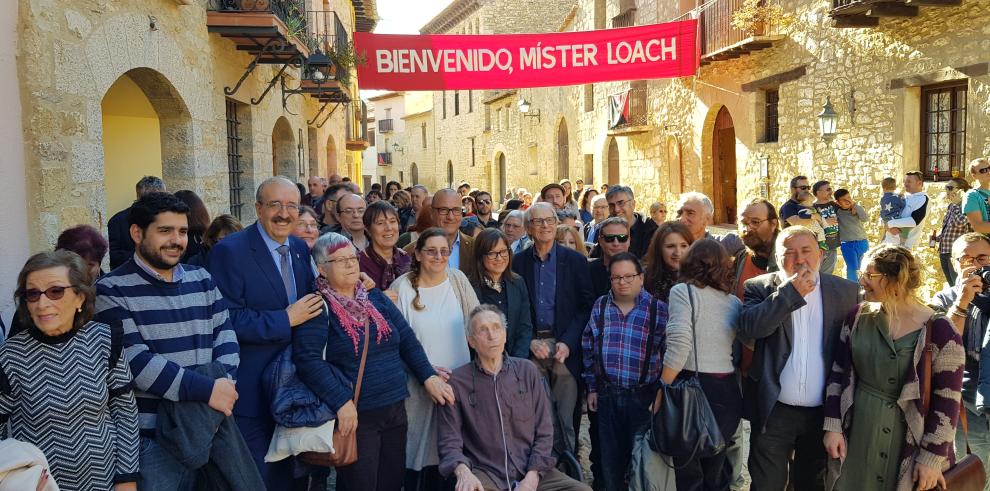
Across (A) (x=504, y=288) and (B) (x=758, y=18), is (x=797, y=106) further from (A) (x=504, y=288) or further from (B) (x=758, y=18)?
(A) (x=504, y=288)

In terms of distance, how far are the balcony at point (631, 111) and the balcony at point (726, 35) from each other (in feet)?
12.6

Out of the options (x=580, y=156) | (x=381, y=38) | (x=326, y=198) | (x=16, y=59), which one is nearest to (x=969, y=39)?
(x=381, y=38)

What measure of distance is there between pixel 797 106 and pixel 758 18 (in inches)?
64.9

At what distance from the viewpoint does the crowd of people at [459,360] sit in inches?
108

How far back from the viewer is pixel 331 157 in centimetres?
1831

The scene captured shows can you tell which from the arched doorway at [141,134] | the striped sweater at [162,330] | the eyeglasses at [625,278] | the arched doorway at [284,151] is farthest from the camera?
the arched doorway at [284,151]

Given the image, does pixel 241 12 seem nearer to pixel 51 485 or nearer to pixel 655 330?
pixel 655 330

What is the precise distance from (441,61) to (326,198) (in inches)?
124

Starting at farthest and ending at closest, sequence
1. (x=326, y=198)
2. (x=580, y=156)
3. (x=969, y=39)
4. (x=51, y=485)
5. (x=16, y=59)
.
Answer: (x=580, y=156), (x=969, y=39), (x=326, y=198), (x=16, y=59), (x=51, y=485)

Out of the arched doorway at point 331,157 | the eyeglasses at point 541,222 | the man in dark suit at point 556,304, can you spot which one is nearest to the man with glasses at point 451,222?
the man in dark suit at point 556,304

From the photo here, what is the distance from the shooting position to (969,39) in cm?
852

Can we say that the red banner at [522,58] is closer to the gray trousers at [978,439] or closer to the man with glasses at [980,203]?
the man with glasses at [980,203]

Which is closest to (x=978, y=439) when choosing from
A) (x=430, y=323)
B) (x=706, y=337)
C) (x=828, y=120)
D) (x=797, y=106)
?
(x=706, y=337)

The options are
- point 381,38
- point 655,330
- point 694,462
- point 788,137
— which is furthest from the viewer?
point 788,137
